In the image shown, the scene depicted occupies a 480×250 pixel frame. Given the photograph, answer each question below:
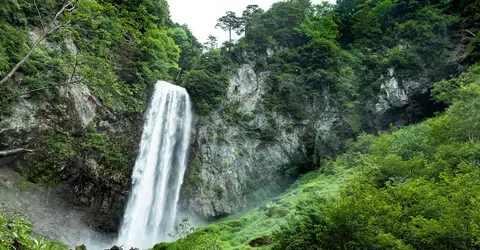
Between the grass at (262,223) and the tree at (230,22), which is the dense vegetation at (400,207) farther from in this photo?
the tree at (230,22)

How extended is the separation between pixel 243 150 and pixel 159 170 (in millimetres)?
6509

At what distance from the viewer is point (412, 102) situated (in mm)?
26219

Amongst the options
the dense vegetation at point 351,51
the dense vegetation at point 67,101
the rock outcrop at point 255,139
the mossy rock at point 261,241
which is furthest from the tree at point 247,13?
the mossy rock at point 261,241

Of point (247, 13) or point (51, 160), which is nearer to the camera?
point (51, 160)

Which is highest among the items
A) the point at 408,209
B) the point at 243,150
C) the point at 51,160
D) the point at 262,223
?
the point at 51,160

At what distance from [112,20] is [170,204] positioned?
14312mm

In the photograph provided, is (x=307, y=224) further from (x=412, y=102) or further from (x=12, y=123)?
(x=412, y=102)

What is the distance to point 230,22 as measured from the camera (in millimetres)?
33562

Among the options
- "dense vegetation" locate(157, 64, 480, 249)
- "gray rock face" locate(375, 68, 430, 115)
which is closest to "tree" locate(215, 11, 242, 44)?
"gray rock face" locate(375, 68, 430, 115)

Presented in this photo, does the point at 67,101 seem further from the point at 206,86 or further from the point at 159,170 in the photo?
the point at 206,86

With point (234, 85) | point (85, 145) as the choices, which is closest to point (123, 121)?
point (85, 145)

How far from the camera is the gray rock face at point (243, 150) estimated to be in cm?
2333

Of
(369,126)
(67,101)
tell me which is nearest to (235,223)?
(67,101)

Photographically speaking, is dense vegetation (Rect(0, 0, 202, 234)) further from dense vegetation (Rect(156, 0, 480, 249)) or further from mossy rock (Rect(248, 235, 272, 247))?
mossy rock (Rect(248, 235, 272, 247))
